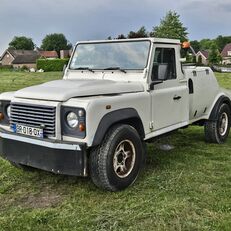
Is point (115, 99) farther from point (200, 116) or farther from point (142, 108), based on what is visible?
point (200, 116)

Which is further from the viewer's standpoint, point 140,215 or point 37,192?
point 37,192

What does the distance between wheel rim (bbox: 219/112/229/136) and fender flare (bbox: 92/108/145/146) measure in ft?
9.29

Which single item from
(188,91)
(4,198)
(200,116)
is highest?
(188,91)

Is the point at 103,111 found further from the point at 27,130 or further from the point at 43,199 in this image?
the point at 43,199

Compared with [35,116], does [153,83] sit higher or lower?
higher

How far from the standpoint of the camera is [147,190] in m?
5.08

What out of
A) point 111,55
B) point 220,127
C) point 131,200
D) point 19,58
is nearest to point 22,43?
point 19,58

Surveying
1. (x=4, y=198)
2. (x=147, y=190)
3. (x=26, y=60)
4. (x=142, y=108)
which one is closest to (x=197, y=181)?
(x=147, y=190)

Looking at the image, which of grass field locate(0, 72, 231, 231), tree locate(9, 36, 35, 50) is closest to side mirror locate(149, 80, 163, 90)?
grass field locate(0, 72, 231, 231)

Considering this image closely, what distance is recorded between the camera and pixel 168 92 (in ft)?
19.6

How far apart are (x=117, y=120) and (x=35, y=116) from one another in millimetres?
977

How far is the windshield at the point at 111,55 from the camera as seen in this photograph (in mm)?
5867

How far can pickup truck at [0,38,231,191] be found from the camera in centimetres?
462

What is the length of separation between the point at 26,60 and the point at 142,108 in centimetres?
10056
